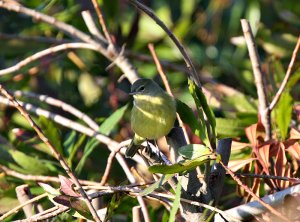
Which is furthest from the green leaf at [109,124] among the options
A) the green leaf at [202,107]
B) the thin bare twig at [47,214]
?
the green leaf at [202,107]

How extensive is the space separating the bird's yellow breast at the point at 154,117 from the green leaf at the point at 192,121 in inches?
3.1

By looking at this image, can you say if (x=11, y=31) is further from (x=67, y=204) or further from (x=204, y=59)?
(x=67, y=204)

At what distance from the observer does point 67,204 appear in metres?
2.18

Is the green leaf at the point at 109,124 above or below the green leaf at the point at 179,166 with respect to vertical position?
below

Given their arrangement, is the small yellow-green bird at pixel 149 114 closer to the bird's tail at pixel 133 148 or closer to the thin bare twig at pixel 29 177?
the bird's tail at pixel 133 148

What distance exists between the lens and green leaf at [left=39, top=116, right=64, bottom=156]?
10.1ft

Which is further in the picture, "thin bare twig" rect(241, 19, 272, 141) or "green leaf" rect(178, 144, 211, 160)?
"thin bare twig" rect(241, 19, 272, 141)

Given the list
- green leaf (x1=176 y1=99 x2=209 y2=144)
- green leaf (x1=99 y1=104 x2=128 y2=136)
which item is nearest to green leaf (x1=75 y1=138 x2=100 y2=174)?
green leaf (x1=99 y1=104 x2=128 y2=136)

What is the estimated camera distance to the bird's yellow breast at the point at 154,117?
2.59 m

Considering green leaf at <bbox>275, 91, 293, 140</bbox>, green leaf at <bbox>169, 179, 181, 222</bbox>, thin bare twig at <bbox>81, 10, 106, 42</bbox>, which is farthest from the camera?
thin bare twig at <bbox>81, 10, 106, 42</bbox>

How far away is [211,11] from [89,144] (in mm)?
1844

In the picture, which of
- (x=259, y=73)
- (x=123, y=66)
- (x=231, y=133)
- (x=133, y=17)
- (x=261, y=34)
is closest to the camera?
(x=259, y=73)

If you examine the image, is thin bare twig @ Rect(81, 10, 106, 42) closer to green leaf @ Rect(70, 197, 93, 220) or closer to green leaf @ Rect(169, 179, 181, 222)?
green leaf @ Rect(70, 197, 93, 220)

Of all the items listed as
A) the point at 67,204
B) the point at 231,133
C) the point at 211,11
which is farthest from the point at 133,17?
the point at 67,204
